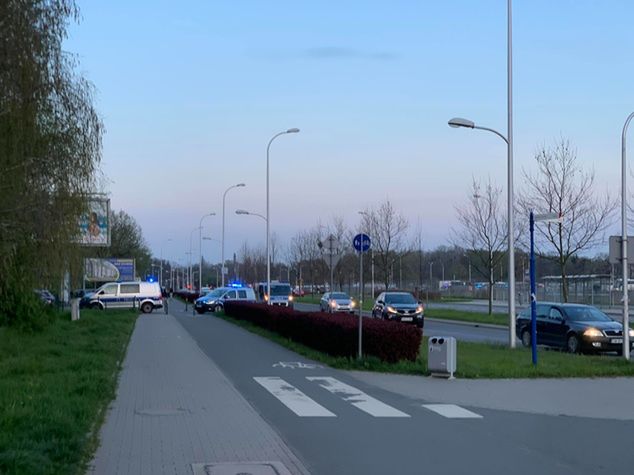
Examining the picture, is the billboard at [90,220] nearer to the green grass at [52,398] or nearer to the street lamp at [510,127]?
the green grass at [52,398]

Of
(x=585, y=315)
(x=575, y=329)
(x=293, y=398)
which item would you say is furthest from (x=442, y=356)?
(x=585, y=315)

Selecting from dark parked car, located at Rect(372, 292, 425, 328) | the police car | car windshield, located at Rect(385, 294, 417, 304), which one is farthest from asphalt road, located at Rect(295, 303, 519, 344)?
the police car

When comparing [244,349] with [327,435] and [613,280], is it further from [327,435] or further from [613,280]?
[613,280]

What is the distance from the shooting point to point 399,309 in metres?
36.8

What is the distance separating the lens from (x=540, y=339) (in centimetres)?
2550

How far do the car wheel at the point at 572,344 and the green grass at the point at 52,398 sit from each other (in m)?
12.3

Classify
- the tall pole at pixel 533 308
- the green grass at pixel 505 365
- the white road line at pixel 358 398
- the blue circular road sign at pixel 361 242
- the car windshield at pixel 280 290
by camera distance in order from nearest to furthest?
the white road line at pixel 358 398 → the green grass at pixel 505 365 → the tall pole at pixel 533 308 → the blue circular road sign at pixel 361 242 → the car windshield at pixel 280 290

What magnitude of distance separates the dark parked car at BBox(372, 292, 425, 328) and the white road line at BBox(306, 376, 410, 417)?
1975 cm

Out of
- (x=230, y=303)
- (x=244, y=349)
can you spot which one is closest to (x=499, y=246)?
(x=230, y=303)

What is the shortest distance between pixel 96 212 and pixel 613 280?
46.6m

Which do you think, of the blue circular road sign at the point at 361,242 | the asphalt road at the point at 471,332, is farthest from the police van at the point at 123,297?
the blue circular road sign at the point at 361,242

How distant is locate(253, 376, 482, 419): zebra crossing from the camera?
12477 millimetres

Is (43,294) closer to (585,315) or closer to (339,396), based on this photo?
(339,396)

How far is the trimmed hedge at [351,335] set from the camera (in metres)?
18.5
